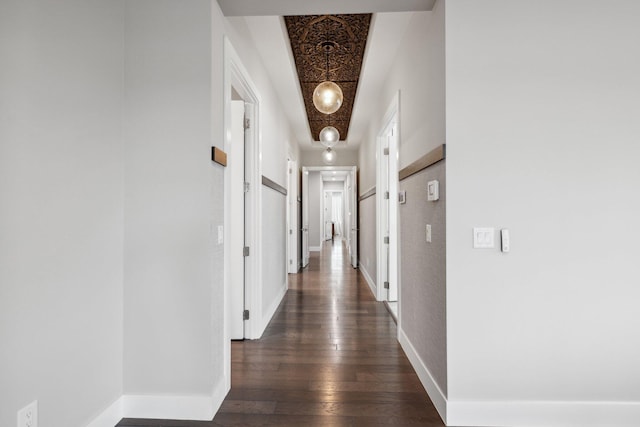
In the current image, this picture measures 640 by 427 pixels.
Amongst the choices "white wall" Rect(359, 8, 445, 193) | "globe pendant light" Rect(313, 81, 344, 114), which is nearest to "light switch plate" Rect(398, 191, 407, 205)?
"white wall" Rect(359, 8, 445, 193)

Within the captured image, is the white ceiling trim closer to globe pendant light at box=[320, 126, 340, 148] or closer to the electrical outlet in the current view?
the electrical outlet

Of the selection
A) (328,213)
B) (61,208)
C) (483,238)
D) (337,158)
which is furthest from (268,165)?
(328,213)

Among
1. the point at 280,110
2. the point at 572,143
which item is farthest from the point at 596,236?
the point at 280,110

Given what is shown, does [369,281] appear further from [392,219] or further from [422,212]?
[422,212]

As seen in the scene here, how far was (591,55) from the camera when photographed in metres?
1.89

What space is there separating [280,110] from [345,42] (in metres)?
1.64

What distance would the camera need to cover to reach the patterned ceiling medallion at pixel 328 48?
2740 millimetres

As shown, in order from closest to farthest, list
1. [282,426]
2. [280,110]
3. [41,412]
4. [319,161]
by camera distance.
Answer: [41,412] < [282,426] < [280,110] < [319,161]

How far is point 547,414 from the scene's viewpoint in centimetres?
187

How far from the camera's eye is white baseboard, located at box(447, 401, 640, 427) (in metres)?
1.86

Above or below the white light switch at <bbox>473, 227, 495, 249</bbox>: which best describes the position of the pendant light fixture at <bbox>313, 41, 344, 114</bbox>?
above

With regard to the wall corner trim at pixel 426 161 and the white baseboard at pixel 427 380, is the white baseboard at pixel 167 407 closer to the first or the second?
the white baseboard at pixel 427 380

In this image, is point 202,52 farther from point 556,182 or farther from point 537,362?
point 537,362

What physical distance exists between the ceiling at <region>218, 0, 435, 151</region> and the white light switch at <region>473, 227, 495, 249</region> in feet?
4.62
